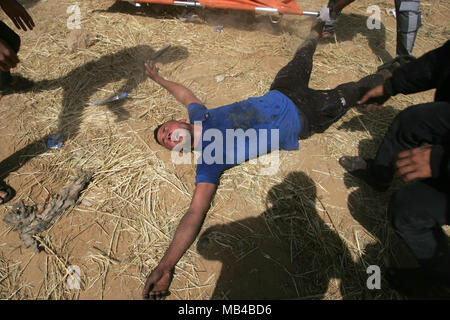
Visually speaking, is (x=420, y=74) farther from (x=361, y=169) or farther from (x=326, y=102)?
(x=361, y=169)

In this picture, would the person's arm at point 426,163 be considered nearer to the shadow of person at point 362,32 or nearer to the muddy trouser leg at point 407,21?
the muddy trouser leg at point 407,21

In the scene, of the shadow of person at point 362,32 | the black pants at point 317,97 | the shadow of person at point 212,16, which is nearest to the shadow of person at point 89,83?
the shadow of person at point 212,16

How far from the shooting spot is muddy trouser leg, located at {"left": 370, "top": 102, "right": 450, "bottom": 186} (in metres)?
1.95

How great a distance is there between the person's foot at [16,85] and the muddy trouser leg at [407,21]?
18.5 feet

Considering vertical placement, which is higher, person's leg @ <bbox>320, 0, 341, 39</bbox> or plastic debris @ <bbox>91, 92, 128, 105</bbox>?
person's leg @ <bbox>320, 0, 341, 39</bbox>

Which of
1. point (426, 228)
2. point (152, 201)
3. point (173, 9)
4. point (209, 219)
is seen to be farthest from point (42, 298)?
point (173, 9)

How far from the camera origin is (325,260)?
2303 mm

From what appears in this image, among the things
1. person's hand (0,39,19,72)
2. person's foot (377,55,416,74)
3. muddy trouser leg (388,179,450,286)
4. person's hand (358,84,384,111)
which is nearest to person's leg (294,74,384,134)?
person's hand (358,84,384,111)

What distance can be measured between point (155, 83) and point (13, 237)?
2636 mm

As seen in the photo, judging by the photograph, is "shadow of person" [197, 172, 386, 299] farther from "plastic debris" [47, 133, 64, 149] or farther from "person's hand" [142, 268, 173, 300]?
"plastic debris" [47, 133, 64, 149]

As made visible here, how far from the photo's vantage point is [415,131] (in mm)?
2061

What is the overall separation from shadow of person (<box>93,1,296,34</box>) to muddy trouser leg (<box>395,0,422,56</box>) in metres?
1.68

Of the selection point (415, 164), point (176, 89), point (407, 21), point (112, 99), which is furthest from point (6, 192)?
point (407, 21)

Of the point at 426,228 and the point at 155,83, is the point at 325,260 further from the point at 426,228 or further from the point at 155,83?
the point at 155,83
